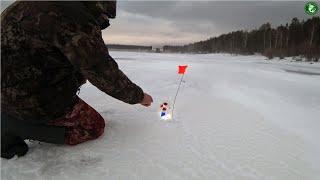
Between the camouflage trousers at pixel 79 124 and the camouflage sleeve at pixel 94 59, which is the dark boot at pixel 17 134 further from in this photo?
the camouflage sleeve at pixel 94 59

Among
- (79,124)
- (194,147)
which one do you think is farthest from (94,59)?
(194,147)

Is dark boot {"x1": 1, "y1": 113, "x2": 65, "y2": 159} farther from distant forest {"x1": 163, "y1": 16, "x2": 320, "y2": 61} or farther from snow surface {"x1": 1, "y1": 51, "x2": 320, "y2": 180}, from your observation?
distant forest {"x1": 163, "y1": 16, "x2": 320, "y2": 61}

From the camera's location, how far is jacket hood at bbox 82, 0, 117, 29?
7.68 feet

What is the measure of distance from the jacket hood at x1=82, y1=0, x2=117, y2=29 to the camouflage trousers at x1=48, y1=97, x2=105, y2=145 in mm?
690

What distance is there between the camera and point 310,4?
26.9 ft

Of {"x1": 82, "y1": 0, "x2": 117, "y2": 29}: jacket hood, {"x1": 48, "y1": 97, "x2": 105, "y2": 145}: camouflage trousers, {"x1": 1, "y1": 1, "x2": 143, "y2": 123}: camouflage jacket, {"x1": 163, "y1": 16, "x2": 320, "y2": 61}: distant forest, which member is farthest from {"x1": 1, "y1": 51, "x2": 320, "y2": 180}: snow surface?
{"x1": 163, "y1": 16, "x2": 320, "y2": 61}: distant forest

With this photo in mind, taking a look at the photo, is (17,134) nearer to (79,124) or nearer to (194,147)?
(79,124)

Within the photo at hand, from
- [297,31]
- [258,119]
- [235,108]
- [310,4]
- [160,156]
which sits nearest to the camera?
[160,156]

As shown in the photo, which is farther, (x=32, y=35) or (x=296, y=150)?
(x=296, y=150)

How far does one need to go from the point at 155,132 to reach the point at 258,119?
1.16 meters

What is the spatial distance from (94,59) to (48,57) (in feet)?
1.05

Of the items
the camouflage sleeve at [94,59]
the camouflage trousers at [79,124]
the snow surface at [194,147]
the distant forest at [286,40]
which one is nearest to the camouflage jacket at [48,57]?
the camouflage sleeve at [94,59]

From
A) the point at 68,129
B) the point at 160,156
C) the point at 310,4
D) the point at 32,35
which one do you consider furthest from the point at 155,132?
the point at 310,4

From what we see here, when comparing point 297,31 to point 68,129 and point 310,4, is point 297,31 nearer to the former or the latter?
point 310,4
